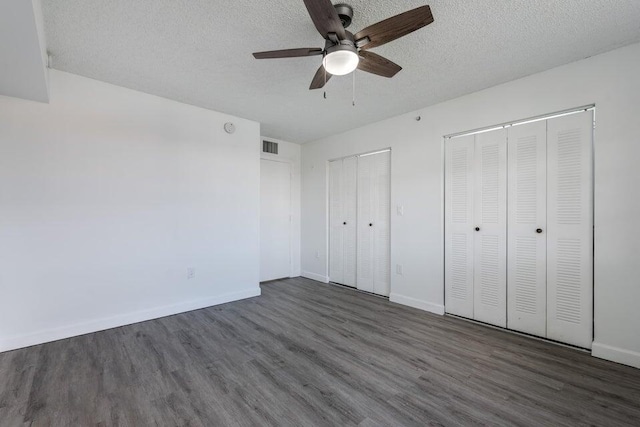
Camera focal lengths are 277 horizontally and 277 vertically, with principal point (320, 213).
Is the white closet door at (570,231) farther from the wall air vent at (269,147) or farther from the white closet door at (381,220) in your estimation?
the wall air vent at (269,147)

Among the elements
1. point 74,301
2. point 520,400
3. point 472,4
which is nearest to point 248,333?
point 74,301

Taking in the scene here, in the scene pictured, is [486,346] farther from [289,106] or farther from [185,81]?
[185,81]

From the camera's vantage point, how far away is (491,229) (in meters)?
3.07

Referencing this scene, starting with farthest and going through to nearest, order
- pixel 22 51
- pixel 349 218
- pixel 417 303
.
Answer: pixel 349 218 < pixel 417 303 < pixel 22 51

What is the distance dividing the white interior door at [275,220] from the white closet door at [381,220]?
175cm

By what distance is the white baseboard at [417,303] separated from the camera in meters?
3.45

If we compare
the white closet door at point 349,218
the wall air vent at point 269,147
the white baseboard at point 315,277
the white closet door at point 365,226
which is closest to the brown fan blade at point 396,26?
the white closet door at point 365,226

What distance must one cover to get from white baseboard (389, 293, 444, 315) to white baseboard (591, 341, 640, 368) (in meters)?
1.35

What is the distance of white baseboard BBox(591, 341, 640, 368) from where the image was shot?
2.22 meters

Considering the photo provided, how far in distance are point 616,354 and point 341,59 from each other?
3215 mm

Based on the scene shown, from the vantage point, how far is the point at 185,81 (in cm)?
291

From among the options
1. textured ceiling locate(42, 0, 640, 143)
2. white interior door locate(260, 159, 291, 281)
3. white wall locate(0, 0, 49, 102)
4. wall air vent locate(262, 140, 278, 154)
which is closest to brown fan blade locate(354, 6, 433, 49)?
textured ceiling locate(42, 0, 640, 143)

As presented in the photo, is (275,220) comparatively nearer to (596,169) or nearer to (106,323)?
(106,323)

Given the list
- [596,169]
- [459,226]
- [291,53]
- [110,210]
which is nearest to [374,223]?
[459,226]
